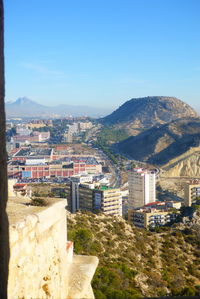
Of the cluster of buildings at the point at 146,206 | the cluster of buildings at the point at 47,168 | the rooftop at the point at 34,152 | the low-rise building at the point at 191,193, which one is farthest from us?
the rooftop at the point at 34,152

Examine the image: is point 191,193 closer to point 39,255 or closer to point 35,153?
point 39,255

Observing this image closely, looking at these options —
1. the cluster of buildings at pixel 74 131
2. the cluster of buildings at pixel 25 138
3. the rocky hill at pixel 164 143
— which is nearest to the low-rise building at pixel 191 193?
the rocky hill at pixel 164 143

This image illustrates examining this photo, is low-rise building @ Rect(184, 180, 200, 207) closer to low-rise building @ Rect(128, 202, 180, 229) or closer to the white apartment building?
the white apartment building

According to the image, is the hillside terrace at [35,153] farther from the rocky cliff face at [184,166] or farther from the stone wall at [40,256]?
the stone wall at [40,256]

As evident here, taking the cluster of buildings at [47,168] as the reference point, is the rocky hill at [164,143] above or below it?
above

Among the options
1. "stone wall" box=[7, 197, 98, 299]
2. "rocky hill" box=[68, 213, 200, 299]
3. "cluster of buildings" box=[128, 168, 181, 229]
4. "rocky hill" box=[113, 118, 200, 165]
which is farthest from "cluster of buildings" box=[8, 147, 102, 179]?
"stone wall" box=[7, 197, 98, 299]

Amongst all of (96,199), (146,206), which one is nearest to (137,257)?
(146,206)
